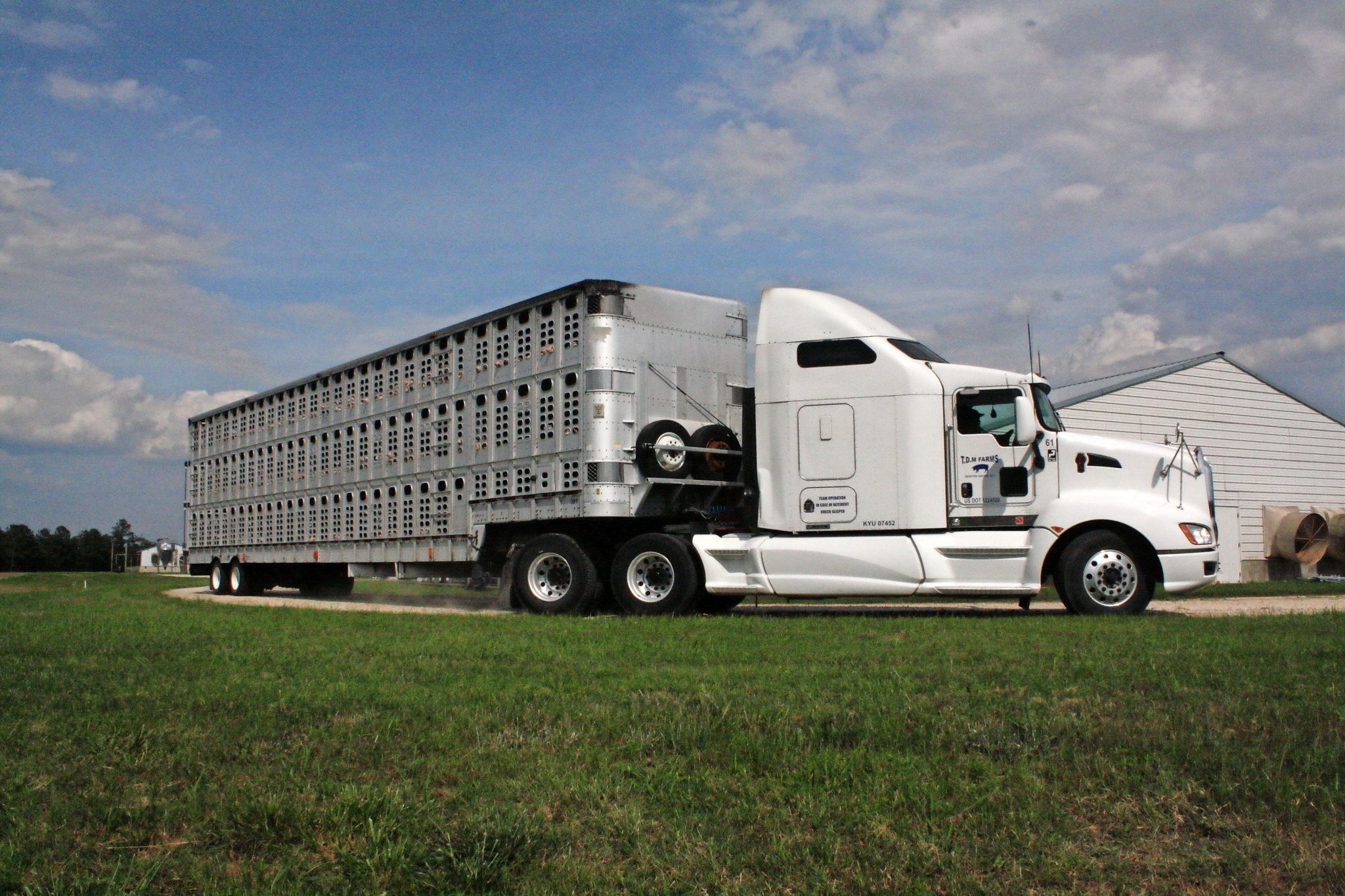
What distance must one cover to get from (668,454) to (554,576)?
8.05 feet

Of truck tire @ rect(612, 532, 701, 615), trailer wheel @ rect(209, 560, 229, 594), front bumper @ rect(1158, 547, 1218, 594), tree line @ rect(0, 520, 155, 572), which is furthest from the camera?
tree line @ rect(0, 520, 155, 572)

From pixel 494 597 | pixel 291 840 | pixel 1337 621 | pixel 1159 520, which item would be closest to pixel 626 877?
pixel 291 840

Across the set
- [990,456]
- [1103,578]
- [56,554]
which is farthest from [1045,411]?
[56,554]

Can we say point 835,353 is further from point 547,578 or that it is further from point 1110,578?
point 547,578

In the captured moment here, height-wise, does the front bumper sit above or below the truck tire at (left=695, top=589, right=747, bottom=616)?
above

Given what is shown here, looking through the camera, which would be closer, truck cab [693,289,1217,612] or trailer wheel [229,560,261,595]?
truck cab [693,289,1217,612]

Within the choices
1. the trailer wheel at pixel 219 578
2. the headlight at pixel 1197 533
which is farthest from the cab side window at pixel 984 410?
the trailer wheel at pixel 219 578

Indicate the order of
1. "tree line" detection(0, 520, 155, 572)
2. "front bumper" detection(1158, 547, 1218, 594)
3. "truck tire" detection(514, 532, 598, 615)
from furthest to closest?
"tree line" detection(0, 520, 155, 572), "truck tire" detection(514, 532, 598, 615), "front bumper" detection(1158, 547, 1218, 594)

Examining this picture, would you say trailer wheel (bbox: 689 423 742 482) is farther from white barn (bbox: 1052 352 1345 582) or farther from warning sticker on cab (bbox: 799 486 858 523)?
white barn (bbox: 1052 352 1345 582)

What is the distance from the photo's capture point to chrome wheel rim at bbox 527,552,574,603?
15.2 m

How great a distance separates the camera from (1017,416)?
41.5ft

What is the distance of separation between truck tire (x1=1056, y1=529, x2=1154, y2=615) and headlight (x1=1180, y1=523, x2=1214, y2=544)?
0.67 m

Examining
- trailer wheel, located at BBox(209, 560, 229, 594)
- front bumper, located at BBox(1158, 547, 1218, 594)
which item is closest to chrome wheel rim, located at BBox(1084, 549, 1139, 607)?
front bumper, located at BBox(1158, 547, 1218, 594)

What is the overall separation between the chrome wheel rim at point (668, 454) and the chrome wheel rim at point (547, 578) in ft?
6.74
